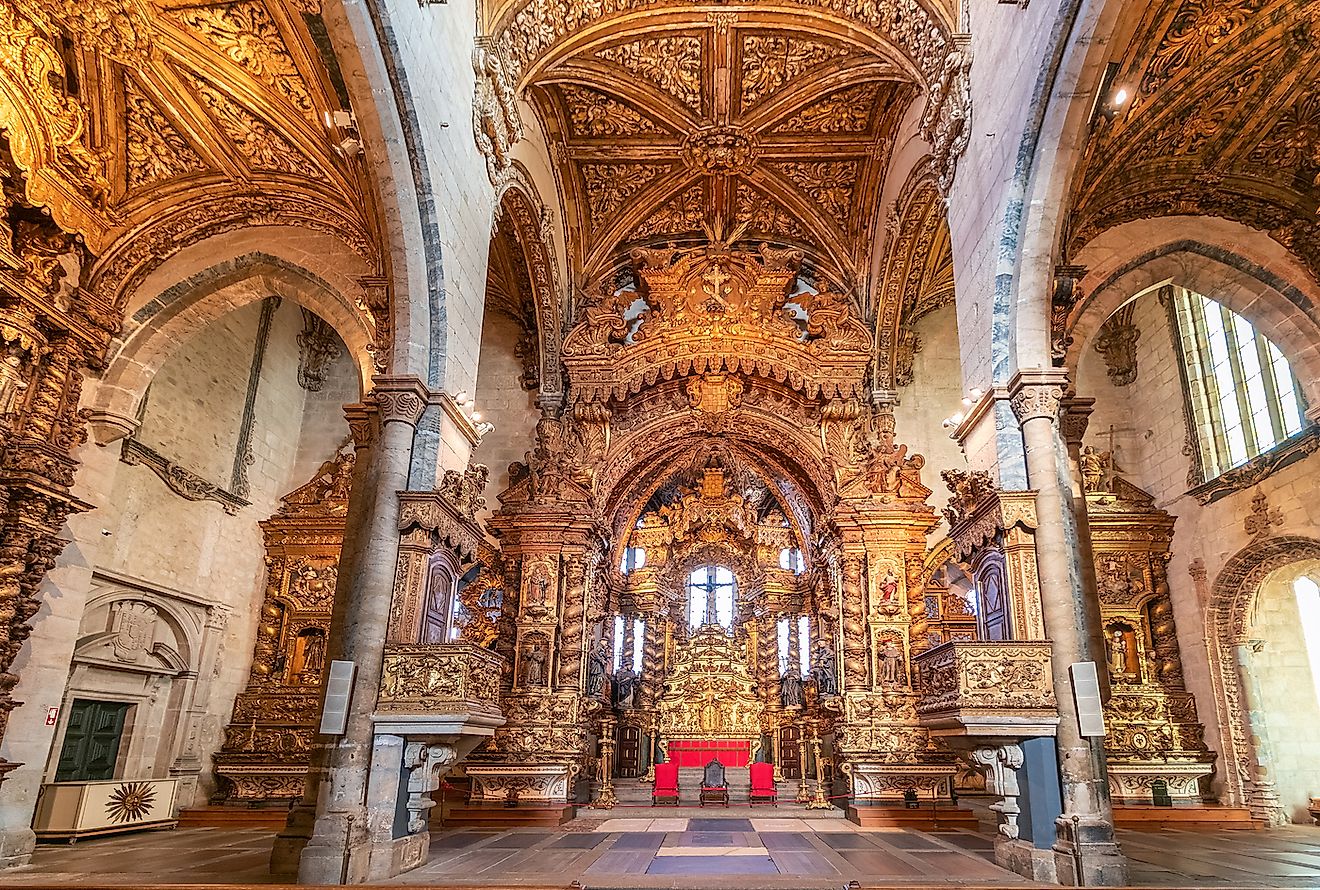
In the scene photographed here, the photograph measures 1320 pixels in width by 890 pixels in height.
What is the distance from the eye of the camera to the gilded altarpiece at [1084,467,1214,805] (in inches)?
455

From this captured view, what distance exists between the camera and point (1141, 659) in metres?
12.5

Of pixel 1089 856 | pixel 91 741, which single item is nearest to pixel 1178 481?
pixel 1089 856

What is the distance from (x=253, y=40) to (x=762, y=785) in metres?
13.0

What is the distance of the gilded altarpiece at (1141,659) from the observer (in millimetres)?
11562

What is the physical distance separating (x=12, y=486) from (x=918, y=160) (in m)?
12.3

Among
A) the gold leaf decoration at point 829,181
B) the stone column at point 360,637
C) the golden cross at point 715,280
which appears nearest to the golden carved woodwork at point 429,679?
the stone column at point 360,637

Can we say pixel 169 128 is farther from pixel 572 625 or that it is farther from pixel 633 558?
pixel 633 558

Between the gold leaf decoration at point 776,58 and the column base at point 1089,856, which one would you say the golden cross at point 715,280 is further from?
the column base at point 1089,856

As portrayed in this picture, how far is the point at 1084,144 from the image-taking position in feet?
24.4

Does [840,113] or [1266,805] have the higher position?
[840,113]

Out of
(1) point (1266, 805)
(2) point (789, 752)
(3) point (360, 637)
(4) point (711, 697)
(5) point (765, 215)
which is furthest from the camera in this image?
(2) point (789, 752)

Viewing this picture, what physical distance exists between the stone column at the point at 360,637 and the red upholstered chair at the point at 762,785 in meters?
8.75

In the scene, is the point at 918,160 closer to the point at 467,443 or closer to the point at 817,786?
the point at 467,443

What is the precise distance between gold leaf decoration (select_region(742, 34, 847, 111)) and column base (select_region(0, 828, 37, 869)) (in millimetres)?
13123
